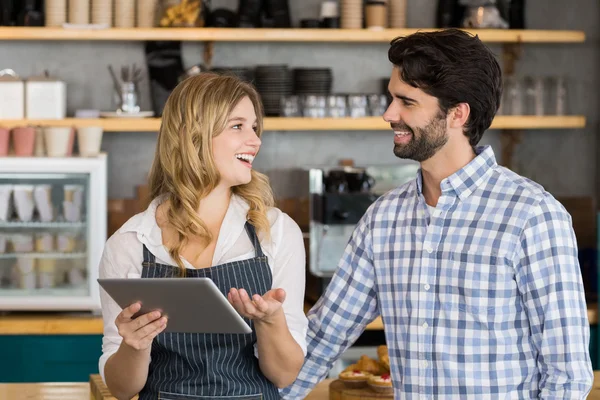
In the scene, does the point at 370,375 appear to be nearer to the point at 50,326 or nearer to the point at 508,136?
the point at 50,326

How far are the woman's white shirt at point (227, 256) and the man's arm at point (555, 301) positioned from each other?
47 centimetres

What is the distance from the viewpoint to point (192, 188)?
79.8 inches

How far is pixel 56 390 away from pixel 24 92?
225 centimetres

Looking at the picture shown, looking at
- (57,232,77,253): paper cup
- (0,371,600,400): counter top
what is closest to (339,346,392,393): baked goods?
(0,371,600,400): counter top

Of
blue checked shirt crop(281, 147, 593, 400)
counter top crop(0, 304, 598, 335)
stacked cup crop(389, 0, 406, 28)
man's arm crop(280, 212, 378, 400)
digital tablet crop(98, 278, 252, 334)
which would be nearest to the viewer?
digital tablet crop(98, 278, 252, 334)

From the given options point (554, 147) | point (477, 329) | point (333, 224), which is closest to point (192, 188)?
point (477, 329)

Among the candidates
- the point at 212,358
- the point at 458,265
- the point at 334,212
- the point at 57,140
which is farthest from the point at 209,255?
the point at 57,140

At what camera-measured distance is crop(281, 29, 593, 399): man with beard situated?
6.20 feet

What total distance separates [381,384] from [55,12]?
2.96 metres

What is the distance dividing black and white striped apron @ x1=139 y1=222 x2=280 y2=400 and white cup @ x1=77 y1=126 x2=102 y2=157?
252 centimetres

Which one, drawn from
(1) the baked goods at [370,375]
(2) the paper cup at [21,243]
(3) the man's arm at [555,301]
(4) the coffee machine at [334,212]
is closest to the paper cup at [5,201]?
(2) the paper cup at [21,243]

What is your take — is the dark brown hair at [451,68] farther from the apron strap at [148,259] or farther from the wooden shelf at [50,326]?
the wooden shelf at [50,326]

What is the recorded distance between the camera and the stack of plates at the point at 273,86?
4.68 metres

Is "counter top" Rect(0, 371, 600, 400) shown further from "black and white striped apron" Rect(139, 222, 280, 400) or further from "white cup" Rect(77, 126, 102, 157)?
"white cup" Rect(77, 126, 102, 157)
